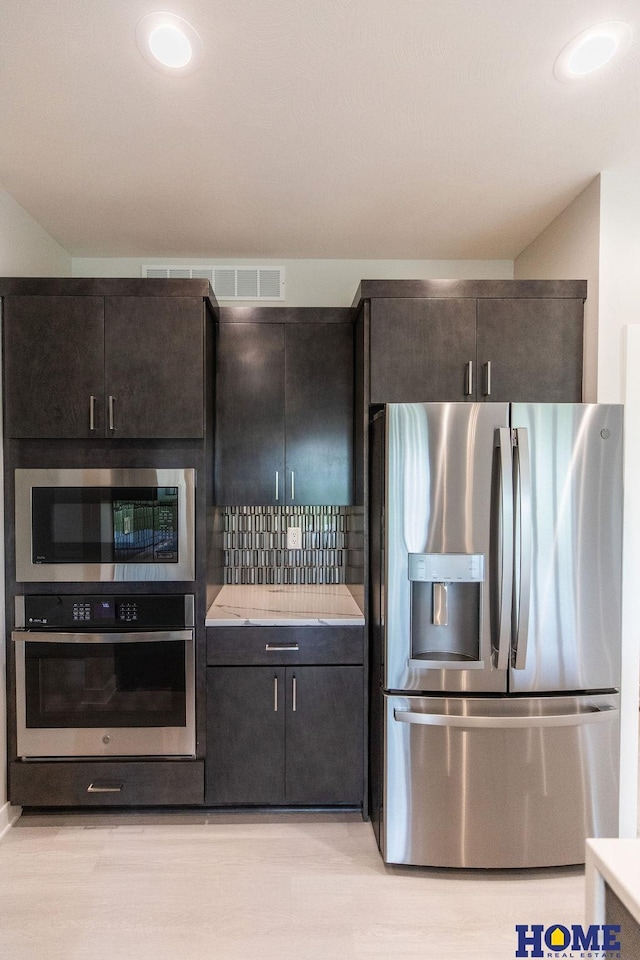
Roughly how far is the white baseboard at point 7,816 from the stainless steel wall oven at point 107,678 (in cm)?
24

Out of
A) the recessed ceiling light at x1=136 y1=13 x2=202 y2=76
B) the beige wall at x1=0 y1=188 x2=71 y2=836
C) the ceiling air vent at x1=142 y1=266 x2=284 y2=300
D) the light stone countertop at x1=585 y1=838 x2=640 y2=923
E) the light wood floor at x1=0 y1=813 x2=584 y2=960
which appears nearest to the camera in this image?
the light stone countertop at x1=585 y1=838 x2=640 y2=923

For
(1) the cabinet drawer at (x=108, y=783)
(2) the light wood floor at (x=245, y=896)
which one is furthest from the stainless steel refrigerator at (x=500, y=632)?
(1) the cabinet drawer at (x=108, y=783)

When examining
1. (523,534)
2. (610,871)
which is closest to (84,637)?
(523,534)

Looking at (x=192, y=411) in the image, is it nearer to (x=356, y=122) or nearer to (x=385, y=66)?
(x=356, y=122)

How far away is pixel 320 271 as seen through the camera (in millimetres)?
3211

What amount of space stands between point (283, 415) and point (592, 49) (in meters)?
1.84

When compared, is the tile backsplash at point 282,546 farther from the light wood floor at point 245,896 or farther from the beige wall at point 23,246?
the beige wall at point 23,246

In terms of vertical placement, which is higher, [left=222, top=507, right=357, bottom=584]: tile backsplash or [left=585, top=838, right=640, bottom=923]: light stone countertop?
[left=222, top=507, right=357, bottom=584]: tile backsplash

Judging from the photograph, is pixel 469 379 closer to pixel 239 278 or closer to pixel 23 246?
pixel 239 278

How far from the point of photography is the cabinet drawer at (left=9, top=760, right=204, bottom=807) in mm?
2469

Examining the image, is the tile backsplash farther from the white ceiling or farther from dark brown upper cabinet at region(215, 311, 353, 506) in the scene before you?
the white ceiling

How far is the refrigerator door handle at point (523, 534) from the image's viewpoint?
2.08 metres

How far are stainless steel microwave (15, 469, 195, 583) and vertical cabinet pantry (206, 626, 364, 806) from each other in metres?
0.41

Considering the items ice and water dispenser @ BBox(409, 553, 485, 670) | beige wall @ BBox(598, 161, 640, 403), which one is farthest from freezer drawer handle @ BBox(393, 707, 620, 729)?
beige wall @ BBox(598, 161, 640, 403)
